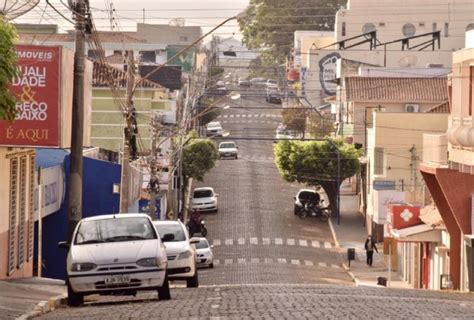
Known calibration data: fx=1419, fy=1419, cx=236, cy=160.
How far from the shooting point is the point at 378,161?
70.1 m

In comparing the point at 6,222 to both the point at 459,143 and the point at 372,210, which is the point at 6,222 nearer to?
the point at 459,143

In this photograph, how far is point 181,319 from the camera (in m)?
17.4

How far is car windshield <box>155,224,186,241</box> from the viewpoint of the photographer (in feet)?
94.7

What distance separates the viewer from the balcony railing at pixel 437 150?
45.0m

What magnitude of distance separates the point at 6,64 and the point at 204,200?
5718cm

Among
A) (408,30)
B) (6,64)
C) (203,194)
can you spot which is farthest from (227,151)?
(6,64)

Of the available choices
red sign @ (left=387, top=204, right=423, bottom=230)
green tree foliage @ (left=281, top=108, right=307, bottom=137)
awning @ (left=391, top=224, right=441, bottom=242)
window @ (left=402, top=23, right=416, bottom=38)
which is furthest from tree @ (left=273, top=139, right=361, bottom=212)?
window @ (left=402, top=23, right=416, bottom=38)

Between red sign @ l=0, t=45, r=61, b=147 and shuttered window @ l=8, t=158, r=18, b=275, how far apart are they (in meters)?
3.38

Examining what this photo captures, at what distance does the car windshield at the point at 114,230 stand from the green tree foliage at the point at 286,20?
5357 inches

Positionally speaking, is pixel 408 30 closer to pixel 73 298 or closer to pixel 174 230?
pixel 174 230

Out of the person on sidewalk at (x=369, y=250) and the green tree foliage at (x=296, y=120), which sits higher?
the green tree foliage at (x=296, y=120)

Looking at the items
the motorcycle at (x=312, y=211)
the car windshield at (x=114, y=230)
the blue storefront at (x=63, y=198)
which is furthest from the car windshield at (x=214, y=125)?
the car windshield at (x=114, y=230)

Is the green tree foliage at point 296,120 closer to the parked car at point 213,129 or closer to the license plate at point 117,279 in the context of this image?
the parked car at point 213,129

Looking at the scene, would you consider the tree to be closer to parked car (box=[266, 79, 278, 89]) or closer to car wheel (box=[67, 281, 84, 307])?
car wheel (box=[67, 281, 84, 307])
